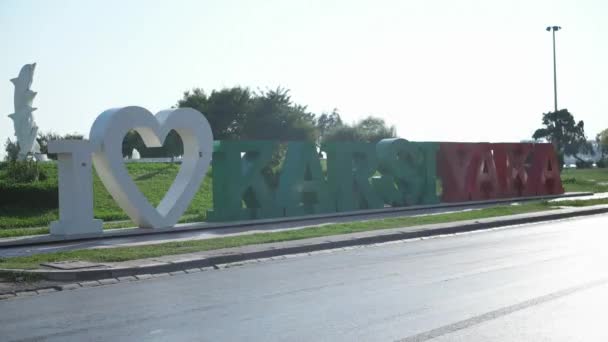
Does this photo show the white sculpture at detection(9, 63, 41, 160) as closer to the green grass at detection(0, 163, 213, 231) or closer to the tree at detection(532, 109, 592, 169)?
the green grass at detection(0, 163, 213, 231)

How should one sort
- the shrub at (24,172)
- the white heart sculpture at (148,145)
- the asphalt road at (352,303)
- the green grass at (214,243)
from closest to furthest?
the asphalt road at (352,303) < the green grass at (214,243) < the white heart sculpture at (148,145) < the shrub at (24,172)

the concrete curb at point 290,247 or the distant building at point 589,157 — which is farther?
the distant building at point 589,157

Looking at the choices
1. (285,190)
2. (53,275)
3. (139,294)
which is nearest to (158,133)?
(285,190)

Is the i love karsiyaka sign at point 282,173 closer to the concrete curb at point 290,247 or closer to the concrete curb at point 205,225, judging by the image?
the concrete curb at point 205,225

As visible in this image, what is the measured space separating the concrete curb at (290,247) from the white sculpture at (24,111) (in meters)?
29.3

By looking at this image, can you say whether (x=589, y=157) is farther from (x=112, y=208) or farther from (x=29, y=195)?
(x=29, y=195)

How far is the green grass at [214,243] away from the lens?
1484 cm

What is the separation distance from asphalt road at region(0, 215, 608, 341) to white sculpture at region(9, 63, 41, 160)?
32.4 metres

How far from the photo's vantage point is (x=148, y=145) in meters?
22.5

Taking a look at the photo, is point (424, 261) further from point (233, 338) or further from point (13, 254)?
point (13, 254)

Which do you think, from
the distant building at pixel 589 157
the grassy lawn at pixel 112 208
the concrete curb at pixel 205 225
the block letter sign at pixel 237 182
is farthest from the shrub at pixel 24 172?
the distant building at pixel 589 157

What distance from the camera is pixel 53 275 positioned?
12.9 metres

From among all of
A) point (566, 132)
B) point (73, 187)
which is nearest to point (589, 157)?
point (566, 132)

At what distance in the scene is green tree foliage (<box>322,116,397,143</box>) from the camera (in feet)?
266
